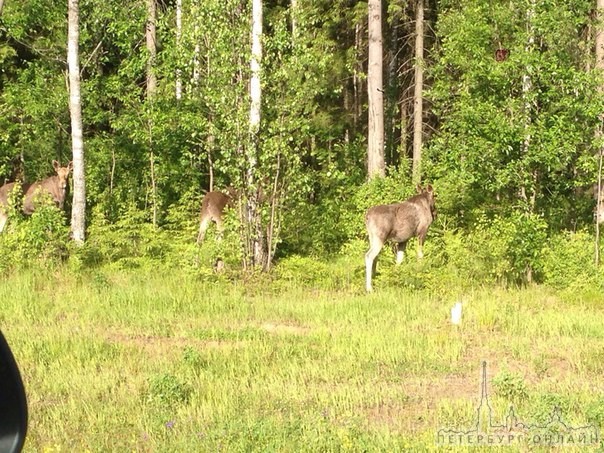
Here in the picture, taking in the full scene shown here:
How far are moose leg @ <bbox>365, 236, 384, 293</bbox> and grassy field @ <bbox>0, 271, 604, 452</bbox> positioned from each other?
63cm

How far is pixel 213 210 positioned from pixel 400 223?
13.9 ft

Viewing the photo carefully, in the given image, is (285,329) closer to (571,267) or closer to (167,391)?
(167,391)

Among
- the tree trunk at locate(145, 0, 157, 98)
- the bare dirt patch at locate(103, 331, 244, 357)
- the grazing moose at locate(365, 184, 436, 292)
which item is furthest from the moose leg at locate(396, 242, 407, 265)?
the tree trunk at locate(145, 0, 157, 98)

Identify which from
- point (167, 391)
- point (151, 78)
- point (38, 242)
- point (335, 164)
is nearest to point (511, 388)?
point (167, 391)

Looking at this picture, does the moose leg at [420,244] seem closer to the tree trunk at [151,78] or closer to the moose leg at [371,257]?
the moose leg at [371,257]

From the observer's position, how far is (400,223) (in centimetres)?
1623

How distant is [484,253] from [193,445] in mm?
10122

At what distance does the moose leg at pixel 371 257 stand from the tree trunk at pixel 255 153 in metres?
2.15

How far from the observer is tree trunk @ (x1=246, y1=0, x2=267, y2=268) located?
50.9ft

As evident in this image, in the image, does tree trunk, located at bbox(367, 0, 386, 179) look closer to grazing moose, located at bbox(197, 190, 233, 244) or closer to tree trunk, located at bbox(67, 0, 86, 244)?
grazing moose, located at bbox(197, 190, 233, 244)

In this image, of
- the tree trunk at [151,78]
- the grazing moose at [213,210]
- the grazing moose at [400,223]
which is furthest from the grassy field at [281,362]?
the tree trunk at [151,78]

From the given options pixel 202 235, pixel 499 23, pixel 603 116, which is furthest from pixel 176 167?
pixel 603 116

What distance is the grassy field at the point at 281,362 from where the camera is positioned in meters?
6.62

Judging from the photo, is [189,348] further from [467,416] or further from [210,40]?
[210,40]
